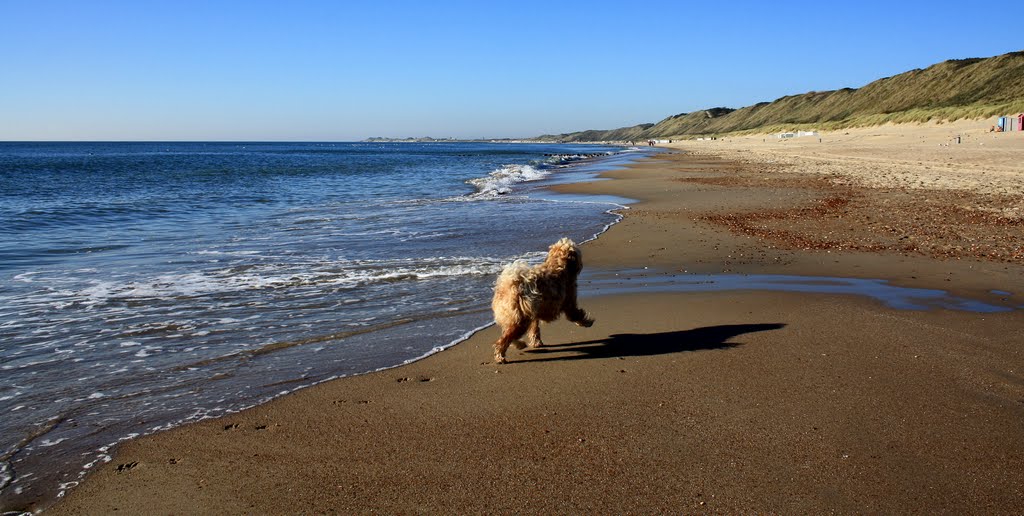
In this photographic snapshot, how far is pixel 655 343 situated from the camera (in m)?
6.10

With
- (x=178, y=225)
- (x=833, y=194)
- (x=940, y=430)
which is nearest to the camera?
(x=940, y=430)

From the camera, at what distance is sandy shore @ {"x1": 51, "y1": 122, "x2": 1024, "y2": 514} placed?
11.2 feet

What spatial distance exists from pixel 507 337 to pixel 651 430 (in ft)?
5.76

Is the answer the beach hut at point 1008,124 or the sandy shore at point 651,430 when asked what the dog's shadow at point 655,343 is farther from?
the beach hut at point 1008,124

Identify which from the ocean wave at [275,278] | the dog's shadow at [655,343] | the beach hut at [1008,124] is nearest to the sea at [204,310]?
the ocean wave at [275,278]

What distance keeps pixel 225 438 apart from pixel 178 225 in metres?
13.3

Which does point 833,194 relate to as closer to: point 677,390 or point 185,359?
point 677,390

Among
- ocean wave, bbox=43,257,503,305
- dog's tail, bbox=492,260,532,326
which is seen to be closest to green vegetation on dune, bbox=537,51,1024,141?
ocean wave, bbox=43,257,503,305

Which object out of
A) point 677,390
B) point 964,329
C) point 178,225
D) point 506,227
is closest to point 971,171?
point 506,227

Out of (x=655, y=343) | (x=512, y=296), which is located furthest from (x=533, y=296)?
(x=655, y=343)

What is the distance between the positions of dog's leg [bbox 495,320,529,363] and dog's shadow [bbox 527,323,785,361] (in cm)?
31

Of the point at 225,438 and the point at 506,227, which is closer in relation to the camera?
the point at 225,438

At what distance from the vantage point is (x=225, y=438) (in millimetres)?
4133

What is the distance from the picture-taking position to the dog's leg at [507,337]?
5.62 metres
